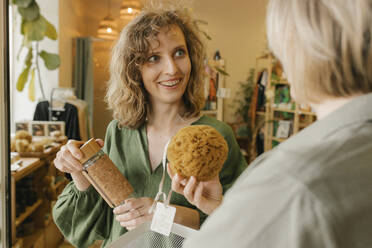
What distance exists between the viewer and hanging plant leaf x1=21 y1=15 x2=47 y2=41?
7.29 ft

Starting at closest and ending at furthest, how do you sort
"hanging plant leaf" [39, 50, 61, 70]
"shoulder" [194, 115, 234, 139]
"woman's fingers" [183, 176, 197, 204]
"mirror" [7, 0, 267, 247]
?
1. "woman's fingers" [183, 176, 197, 204]
2. "shoulder" [194, 115, 234, 139]
3. "mirror" [7, 0, 267, 247]
4. "hanging plant leaf" [39, 50, 61, 70]

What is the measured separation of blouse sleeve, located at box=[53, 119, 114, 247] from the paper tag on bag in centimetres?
36

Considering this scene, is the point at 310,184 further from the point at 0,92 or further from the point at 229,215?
the point at 0,92

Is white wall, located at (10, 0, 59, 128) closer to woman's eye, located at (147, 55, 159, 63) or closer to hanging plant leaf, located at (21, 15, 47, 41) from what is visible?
hanging plant leaf, located at (21, 15, 47, 41)

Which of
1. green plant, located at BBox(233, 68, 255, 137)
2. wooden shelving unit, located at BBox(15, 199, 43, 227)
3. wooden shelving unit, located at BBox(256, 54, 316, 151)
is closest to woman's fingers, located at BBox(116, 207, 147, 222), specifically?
wooden shelving unit, located at BBox(15, 199, 43, 227)

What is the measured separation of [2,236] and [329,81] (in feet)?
3.44

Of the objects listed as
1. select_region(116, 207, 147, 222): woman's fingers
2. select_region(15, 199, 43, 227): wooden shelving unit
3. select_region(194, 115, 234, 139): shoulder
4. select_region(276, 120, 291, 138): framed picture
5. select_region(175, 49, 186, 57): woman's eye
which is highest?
select_region(175, 49, 186, 57): woman's eye

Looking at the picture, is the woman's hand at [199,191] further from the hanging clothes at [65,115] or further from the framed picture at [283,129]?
the framed picture at [283,129]

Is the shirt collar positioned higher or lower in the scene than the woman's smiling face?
lower

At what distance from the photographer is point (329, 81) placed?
1.26ft

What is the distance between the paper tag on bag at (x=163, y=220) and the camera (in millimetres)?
681

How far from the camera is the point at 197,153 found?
70 cm

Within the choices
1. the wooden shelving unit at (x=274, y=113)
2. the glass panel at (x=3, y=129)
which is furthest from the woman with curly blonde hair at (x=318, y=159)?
the wooden shelving unit at (x=274, y=113)

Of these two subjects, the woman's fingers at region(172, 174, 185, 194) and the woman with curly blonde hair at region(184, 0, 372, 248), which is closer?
the woman with curly blonde hair at region(184, 0, 372, 248)
